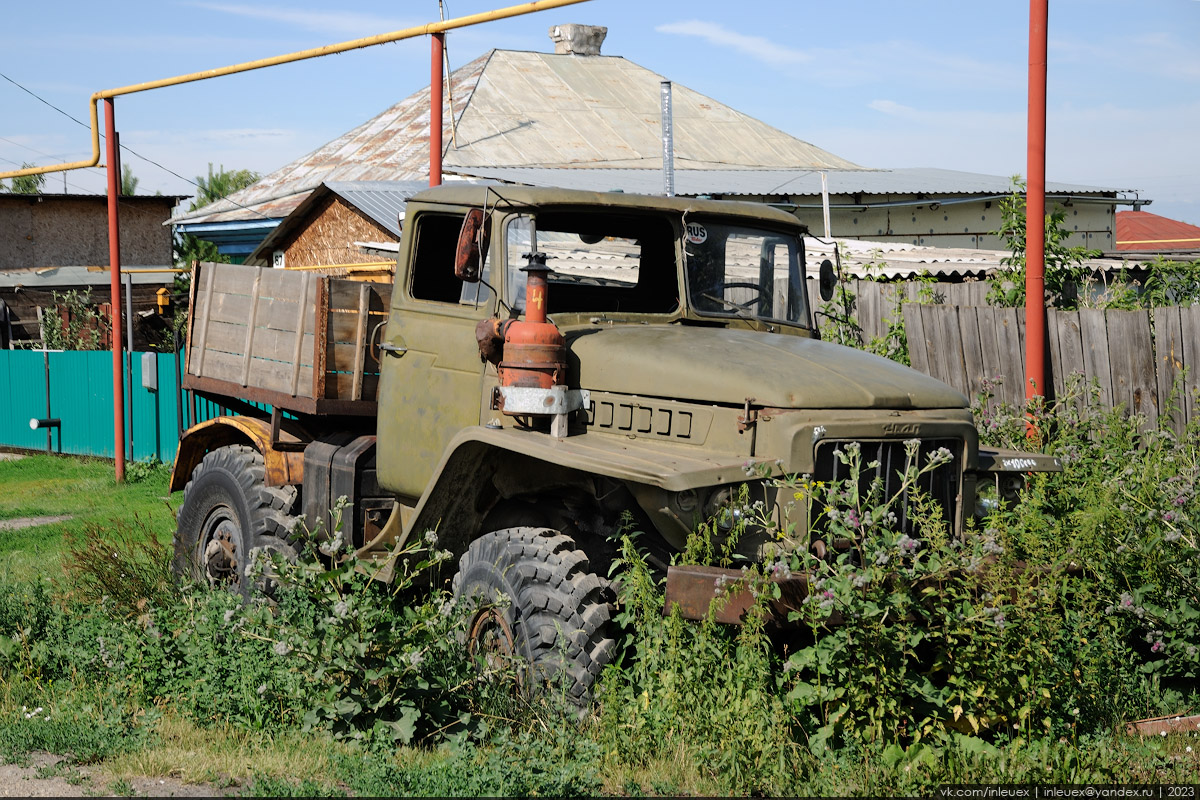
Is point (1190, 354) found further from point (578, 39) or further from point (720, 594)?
point (578, 39)

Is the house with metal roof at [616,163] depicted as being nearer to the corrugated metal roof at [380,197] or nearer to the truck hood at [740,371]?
the corrugated metal roof at [380,197]

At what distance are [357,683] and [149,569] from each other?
3.21 m

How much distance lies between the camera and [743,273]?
599cm

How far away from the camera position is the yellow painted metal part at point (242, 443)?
23.0 ft

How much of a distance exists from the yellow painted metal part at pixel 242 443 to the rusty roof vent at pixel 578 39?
22.3 metres

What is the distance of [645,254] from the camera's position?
593 centimetres

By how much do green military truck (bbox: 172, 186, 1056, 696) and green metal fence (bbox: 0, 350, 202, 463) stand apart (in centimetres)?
751

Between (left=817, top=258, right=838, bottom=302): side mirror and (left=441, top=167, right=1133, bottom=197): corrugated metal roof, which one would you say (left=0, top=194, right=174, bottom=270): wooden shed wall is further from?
(left=817, top=258, right=838, bottom=302): side mirror

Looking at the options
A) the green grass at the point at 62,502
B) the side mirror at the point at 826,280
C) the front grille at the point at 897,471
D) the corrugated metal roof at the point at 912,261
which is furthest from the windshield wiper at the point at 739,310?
the green grass at the point at 62,502

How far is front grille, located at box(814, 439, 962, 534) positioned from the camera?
4523mm

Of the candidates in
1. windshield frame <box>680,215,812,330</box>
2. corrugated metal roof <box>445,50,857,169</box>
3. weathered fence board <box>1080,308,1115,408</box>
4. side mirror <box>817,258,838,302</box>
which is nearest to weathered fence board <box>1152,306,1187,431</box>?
weathered fence board <box>1080,308,1115,408</box>

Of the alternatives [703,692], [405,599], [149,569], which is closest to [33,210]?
[149,569]

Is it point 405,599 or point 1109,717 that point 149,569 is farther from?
point 1109,717

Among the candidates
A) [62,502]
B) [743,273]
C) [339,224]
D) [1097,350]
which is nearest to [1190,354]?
[1097,350]
